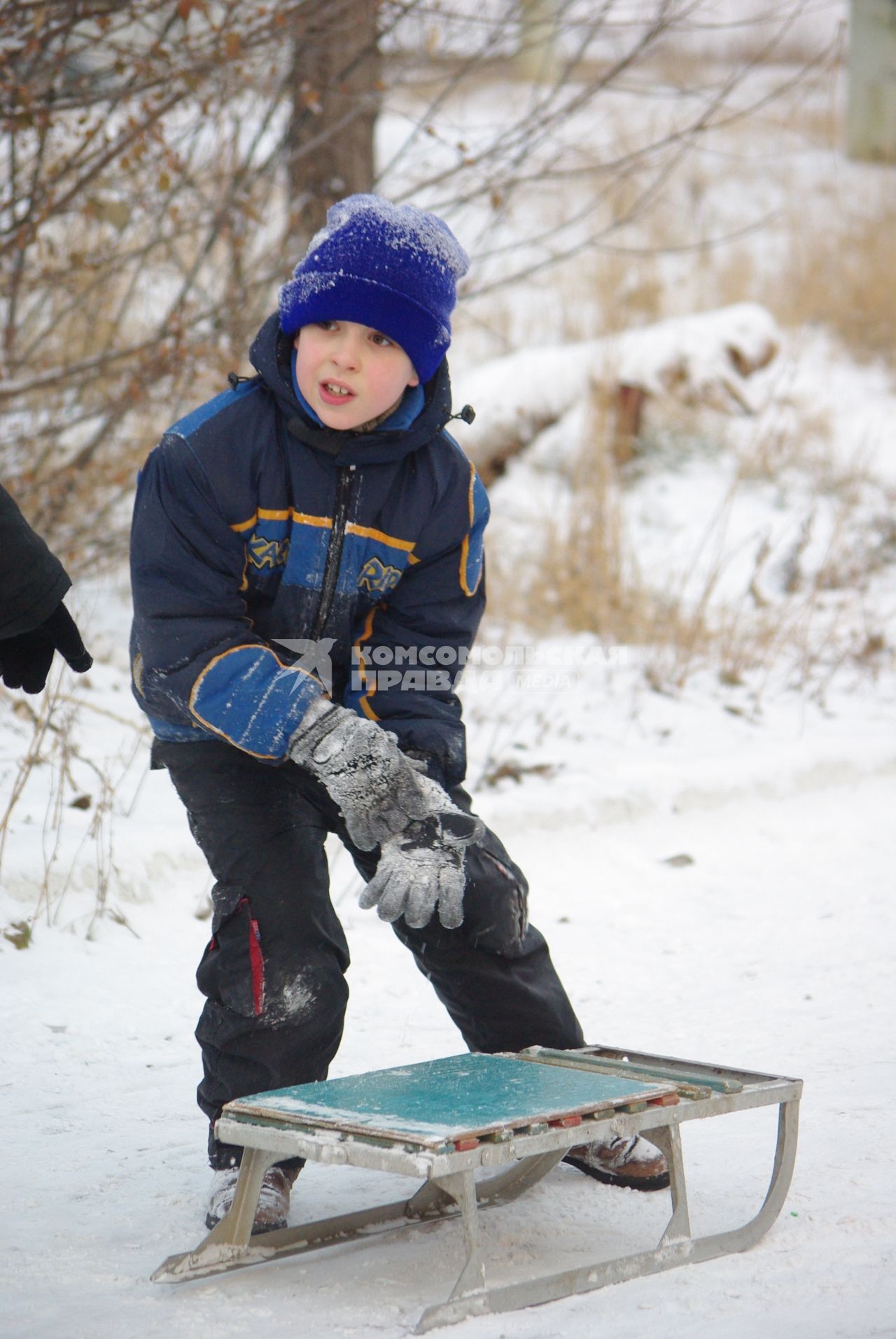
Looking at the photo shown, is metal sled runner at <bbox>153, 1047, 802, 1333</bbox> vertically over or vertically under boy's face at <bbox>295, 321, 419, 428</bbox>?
under

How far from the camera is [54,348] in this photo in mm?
5648

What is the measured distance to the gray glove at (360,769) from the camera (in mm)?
1967

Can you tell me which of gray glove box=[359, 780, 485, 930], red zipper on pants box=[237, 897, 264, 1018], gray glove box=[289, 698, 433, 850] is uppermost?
gray glove box=[289, 698, 433, 850]

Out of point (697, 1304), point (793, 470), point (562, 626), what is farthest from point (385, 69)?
point (793, 470)

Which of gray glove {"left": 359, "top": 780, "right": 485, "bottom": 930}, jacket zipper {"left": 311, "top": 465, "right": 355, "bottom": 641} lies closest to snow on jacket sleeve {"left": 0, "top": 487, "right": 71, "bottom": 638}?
jacket zipper {"left": 311, "top": 465, "right": 355, "bottom": 641}

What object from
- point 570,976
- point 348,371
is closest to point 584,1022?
point 570,976

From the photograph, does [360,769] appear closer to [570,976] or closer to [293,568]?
[293,568]

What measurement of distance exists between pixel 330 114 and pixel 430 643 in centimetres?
352

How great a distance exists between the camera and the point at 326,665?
2.20m

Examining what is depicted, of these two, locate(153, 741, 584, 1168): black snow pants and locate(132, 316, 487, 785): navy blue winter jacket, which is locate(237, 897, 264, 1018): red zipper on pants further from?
locate(132, 316, 487, 785): navy blue winter jacket

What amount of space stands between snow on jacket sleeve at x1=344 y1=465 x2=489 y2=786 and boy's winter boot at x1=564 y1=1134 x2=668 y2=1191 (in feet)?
2.11

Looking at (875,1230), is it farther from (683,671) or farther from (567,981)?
(683,671)

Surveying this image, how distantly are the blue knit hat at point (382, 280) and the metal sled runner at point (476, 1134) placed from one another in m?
1.13

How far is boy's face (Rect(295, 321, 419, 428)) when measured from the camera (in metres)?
2.11
